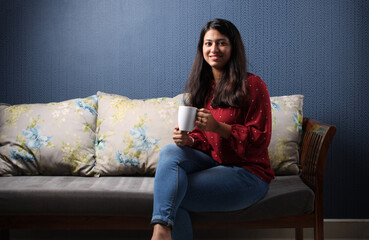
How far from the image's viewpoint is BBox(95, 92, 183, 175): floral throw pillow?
1.91 meters

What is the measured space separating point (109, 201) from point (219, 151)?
1.69 feet

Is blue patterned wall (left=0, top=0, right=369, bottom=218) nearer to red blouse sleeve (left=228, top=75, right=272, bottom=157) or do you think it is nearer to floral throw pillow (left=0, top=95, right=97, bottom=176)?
floral throw pillow (left=0, top=95, right=97, bottom=176)

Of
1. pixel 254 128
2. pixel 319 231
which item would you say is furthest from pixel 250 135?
pixel 319 231

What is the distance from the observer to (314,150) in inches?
67.1

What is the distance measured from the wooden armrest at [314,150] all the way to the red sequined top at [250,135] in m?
0.21

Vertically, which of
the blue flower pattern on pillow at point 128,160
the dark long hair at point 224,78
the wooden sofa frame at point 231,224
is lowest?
the wooden sofa frame at point 231,224

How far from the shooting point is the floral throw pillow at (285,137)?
191cm

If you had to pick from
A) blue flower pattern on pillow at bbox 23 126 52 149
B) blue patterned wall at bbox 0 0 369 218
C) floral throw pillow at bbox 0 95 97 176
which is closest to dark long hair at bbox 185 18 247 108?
blue patterned wall at bbox 0 0 369 218

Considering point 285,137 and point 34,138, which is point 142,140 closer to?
point 34,138

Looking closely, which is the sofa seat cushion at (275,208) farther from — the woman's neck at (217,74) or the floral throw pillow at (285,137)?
the woman's neck at (217,74)

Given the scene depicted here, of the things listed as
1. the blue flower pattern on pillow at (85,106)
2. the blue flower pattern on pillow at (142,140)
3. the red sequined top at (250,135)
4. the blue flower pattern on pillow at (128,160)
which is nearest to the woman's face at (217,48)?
the red sequined top at (250,135)

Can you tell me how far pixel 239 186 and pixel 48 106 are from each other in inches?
46.0

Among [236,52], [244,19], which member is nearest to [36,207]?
[236,52]

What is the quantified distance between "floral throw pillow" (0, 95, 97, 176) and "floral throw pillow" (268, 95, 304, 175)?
3.14 feet
